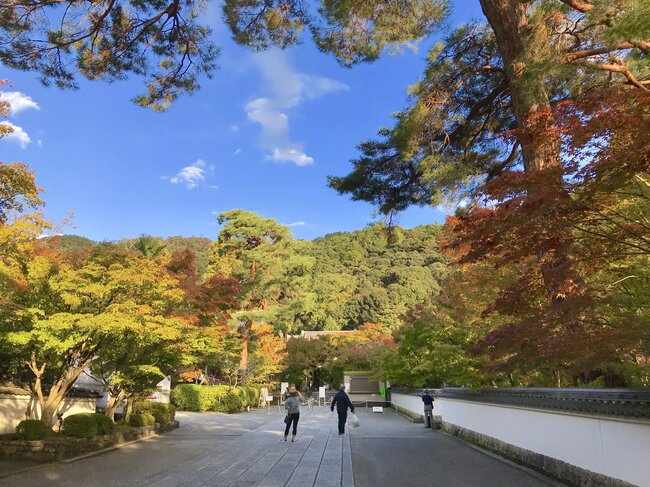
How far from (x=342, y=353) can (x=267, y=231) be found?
12.9m

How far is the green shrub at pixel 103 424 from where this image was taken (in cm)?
1115

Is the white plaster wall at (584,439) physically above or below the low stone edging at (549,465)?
above

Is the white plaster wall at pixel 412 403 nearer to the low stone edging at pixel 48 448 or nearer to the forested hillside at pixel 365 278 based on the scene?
the low stone edging at pixel 48 448

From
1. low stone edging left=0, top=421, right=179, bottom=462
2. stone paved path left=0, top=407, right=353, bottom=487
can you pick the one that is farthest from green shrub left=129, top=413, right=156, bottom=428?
low stone edging left=0, top=421, right=179, bottom=462

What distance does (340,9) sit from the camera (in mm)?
8266

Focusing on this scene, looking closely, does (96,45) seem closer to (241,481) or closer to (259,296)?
(241,481)

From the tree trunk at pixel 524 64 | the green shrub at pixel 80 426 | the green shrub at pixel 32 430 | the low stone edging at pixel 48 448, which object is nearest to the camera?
the tree trunk at pixel 524 64

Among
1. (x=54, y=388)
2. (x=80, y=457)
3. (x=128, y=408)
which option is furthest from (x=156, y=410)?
(x=80, y=457)

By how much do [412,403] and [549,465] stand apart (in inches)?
696

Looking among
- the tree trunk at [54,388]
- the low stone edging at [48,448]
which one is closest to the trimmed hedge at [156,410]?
the low stone edging at [48,448]

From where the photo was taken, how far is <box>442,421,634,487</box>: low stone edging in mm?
5715

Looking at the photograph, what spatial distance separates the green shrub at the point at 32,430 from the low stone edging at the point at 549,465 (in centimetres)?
971

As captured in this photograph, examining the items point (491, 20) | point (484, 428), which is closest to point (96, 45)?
point (491, 20)

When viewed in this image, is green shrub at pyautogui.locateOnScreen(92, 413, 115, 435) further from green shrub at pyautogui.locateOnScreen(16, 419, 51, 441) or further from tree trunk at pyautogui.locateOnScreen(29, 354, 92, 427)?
green shrub at pyautogui.locateOnScreen(16, 419, 51, 441)
